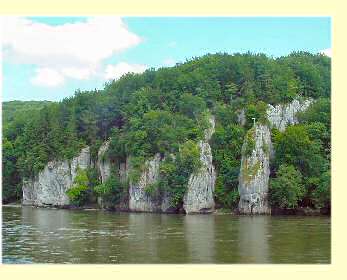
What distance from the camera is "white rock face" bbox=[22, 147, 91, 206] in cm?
8238

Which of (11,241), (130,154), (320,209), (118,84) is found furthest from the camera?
(118,84)

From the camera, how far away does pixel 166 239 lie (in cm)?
4628

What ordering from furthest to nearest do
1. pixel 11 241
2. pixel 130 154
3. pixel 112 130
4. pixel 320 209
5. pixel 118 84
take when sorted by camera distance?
pixel 118 84 → pixel 112 130 → pixel 130 154 → pixel 320 209 → pixel 11 241

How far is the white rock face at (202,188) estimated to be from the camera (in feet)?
230

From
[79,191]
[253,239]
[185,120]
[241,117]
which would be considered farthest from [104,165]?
[253,239]

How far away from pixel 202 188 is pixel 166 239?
25229mm

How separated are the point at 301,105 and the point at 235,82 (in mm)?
9671

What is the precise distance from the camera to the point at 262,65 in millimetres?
85938

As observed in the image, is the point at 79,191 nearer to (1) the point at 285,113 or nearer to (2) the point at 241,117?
(2) the point at 241,117

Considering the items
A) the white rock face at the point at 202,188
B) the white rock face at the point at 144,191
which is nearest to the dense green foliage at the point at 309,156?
the white rock face at the point at 202,188

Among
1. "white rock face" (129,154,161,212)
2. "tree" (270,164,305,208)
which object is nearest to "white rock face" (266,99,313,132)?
"tree" (270,164,305,208)

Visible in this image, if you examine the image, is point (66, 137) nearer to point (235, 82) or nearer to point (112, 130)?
point (112, 130)

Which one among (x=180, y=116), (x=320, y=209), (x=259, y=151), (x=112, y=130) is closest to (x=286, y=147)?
(x=259, y=151)

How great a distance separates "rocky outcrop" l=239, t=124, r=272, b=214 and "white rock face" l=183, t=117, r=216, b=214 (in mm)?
3998
